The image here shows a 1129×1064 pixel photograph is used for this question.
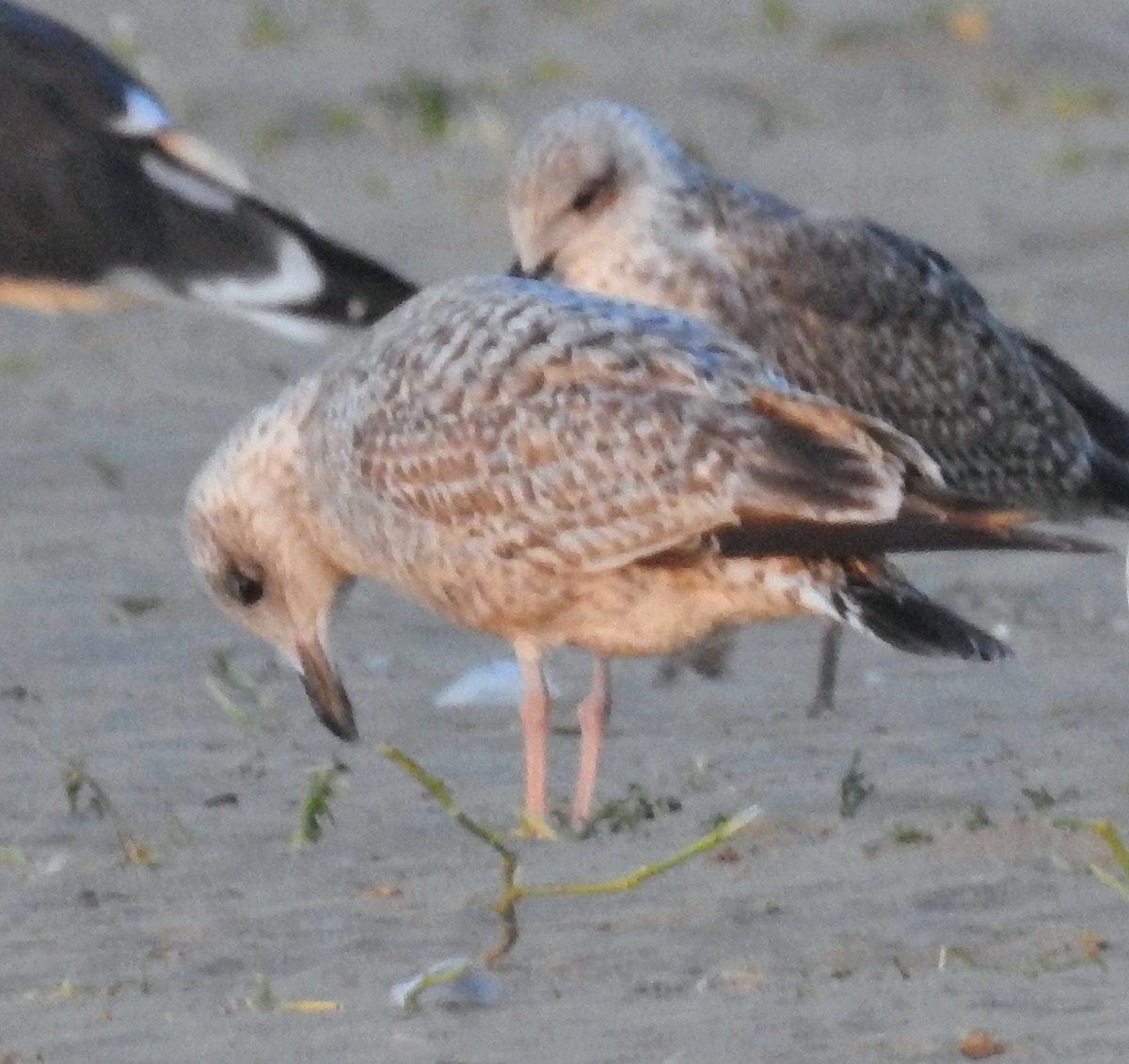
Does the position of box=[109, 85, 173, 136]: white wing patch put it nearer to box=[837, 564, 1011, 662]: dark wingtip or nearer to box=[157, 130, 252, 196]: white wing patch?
box=[157, 130, 252, 196]: white wing patch

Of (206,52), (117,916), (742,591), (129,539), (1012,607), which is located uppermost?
(742,591)

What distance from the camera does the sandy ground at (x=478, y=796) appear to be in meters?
4.15

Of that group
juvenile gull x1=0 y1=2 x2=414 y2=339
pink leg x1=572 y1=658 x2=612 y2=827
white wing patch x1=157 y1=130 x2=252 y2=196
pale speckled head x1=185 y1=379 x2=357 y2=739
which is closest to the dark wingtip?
pink leg x1=572 y1=658 x2=612 y2=827

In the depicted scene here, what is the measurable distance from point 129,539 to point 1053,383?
A: 200cm

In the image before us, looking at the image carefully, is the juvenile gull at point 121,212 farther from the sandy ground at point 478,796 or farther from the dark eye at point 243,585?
the dark eye at point 243,585

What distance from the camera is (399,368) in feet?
17.8

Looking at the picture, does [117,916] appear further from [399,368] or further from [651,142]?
[651,142]

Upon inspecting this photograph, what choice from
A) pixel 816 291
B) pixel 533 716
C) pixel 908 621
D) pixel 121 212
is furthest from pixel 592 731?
pixel 121 212

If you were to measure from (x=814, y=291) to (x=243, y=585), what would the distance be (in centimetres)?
130

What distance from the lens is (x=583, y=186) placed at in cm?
671

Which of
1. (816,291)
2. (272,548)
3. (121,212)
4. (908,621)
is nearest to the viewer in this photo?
(908,621)

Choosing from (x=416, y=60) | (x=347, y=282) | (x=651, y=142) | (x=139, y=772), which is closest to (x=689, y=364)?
(x=139, y=772)

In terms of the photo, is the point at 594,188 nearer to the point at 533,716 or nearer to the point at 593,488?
the point at 533,716

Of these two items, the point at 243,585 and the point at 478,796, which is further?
the point at 243,585
